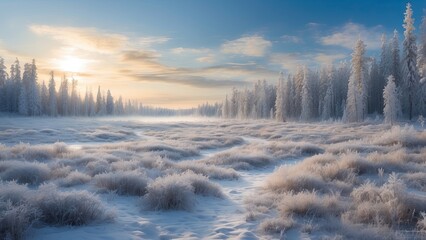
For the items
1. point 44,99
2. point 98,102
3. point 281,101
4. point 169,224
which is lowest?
point 169,224

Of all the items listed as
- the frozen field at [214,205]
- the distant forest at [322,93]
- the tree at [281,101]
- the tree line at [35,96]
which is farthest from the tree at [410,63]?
the tree line at [35,96]

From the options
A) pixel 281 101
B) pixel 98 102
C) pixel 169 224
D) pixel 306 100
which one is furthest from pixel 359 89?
pixel 98 102

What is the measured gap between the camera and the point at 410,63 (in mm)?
52938

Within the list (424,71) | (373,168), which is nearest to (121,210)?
(373,168)

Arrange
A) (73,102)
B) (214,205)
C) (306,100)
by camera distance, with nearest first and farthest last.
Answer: (214,205), (306,100), (73,102)

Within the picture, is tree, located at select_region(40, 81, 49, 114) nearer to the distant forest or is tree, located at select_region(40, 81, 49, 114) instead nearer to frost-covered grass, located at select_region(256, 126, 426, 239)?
the distant forest

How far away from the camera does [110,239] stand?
6055 millimetres

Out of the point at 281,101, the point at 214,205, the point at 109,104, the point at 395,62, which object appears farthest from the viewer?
the point at 109,104

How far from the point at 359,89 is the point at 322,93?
2027 centimetres

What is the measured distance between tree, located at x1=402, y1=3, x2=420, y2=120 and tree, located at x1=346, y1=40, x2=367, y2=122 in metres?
6.72

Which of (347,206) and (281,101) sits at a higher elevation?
(281,101)

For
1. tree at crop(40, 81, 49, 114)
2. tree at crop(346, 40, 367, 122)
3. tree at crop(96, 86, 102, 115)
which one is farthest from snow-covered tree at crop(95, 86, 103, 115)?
tree at crop(346, 40, 367, 122)

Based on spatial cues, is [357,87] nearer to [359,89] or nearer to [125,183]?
[359,89]

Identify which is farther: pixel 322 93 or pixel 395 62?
pixel 322 93
